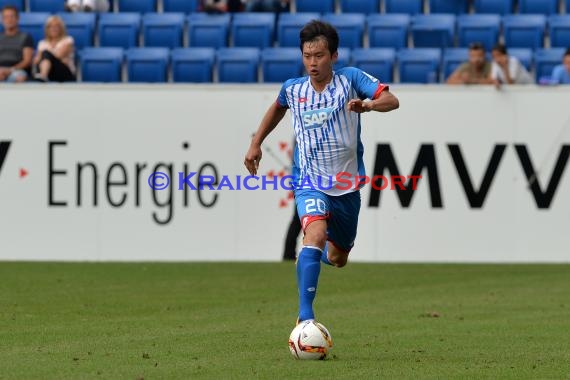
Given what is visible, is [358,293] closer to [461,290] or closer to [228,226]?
[461,290]

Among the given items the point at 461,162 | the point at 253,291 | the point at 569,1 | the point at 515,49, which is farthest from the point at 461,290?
the point at 569,1

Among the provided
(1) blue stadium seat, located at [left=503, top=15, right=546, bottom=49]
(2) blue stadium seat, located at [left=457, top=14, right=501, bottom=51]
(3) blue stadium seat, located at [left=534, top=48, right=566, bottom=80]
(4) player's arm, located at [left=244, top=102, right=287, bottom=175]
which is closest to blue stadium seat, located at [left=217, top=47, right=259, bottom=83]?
(2) blue stadium seat, located at [left=457, top=14, right=501, bottom=51]

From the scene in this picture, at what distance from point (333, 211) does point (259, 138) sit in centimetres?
72

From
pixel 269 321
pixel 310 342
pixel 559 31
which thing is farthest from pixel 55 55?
pixel 310 342

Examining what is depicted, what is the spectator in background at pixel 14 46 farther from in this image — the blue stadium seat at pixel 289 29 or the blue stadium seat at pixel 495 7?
the blue stadium seat at pixel 495 7

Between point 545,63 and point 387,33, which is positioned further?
point 387,33

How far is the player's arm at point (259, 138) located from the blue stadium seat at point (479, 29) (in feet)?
38.0

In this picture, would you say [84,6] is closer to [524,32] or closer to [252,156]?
[524,32]

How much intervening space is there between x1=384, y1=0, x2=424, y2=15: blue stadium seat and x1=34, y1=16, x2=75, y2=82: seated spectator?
523cm

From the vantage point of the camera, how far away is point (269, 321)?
11062 millimetres

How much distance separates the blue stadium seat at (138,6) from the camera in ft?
71.9

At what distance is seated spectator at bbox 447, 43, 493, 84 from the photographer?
18.2 metres

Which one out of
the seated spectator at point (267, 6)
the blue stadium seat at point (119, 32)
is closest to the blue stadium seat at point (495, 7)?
the seated spectator at point (267, 6)

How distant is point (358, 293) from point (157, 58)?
7.51 metres
